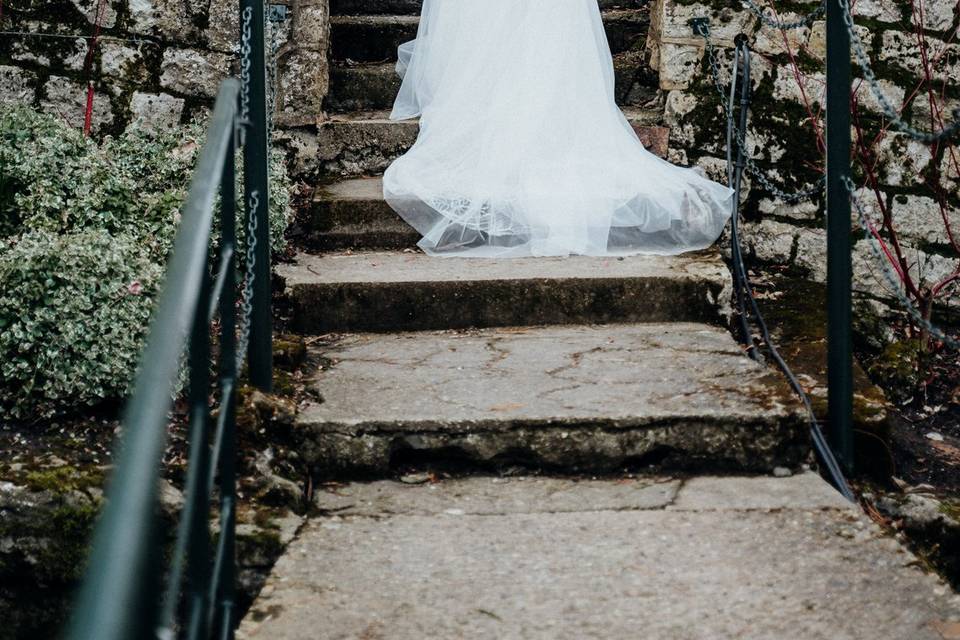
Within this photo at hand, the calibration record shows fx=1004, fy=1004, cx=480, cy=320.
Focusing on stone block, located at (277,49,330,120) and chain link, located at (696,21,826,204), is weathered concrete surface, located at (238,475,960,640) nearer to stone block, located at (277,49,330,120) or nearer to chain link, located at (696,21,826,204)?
chain link, located at (696,21,826,204)

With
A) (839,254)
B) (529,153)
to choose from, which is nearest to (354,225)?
(529,153)

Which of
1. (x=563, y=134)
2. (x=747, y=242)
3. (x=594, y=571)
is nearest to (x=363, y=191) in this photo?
(x=563, y=134)

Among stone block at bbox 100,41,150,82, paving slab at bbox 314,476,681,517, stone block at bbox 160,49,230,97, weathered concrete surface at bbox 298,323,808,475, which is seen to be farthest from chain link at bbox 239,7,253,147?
stone block at bbox 100,41,150,82

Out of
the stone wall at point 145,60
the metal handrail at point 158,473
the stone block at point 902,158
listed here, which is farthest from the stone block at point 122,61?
the stone block at point 902,158

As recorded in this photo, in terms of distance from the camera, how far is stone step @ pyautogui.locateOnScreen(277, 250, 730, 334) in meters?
3.17

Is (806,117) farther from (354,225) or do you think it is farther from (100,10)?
(100,10)

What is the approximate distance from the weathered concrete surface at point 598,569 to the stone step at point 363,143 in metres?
2.15

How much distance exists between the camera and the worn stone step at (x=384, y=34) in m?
4.73

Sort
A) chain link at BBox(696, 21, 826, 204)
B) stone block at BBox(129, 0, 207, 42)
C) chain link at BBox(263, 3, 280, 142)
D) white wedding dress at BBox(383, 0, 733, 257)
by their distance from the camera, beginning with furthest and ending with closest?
1. stone block at BBox(129, 0, 207, 42)
2. chain link at BBox(263, 3, 280, 142)
3. chain link at BBox(696, 21, 826, 204)
4. white wedding dress at BBox(383, 0, 733, 257)

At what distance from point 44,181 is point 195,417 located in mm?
2325

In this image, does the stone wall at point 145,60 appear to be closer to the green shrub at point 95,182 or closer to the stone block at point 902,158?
the green shrub at point 95,182

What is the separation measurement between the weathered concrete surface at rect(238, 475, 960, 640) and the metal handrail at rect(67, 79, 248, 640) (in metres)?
0.28

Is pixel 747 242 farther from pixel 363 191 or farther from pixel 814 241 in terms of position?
pixel 363 191

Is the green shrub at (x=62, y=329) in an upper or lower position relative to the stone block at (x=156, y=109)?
lower
